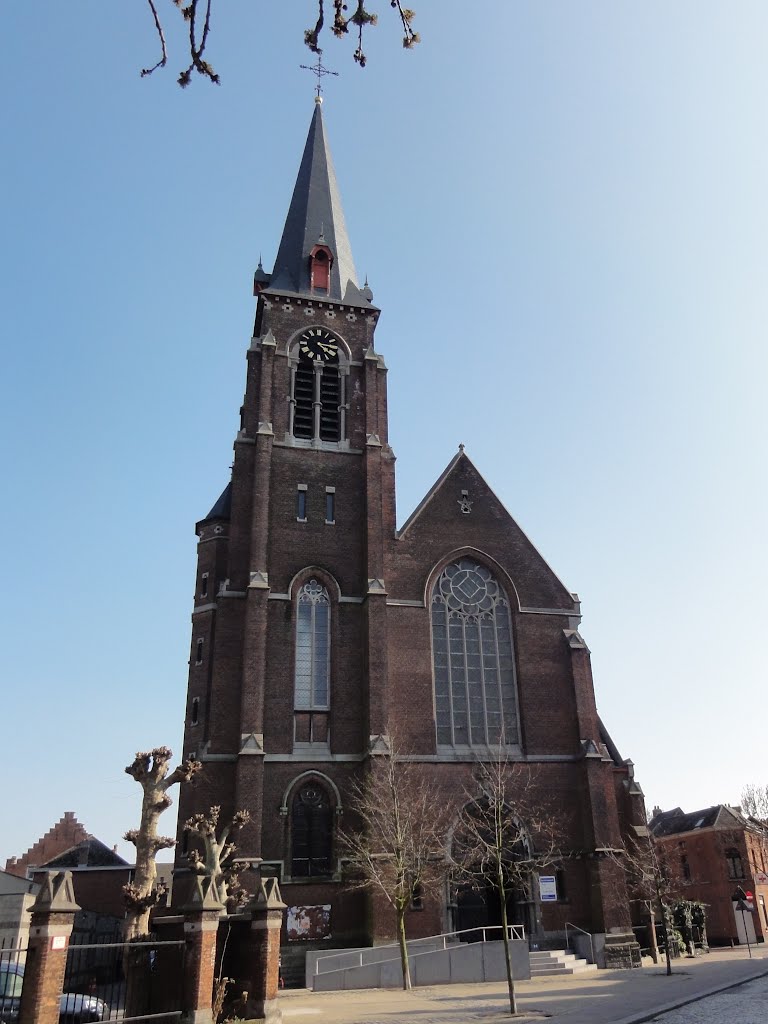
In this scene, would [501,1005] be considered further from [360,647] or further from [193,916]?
[360,647]

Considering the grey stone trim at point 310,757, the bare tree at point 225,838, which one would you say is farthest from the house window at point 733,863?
the bare tree at point 225,838

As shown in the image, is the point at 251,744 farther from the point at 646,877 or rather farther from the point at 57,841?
the point at 57,841

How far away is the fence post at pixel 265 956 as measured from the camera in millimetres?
14852

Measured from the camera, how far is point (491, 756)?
28547mm

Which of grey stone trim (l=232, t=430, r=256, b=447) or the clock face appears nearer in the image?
grey stone trim (l=232, t=430, r=256, b=447)

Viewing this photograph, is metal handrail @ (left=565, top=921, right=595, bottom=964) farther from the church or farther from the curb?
the curb

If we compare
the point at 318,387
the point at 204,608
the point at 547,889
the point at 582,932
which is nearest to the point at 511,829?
the point at 547,889

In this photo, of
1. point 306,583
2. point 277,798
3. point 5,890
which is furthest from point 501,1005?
point 5,890

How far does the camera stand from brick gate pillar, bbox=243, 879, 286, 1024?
14.9 meters

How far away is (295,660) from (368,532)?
546 cm

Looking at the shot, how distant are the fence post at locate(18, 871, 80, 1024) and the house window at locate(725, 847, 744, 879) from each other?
4922 cm

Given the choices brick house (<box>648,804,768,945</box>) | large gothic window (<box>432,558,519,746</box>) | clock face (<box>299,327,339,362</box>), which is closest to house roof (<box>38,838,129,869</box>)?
large gothic window (<box>432,558,519,746</box>)

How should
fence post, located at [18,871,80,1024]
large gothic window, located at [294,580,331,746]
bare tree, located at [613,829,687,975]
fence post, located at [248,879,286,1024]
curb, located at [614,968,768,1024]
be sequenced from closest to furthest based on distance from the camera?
fence post, located at [18,871,80,1024]
curb, located at [614,968,768,1024]
fence post, located at [248,879,286,1024]
bare tree, located at [613,829,687,975]
large gothic window, located at [294,580,331,746]

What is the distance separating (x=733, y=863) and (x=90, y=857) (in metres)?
38.2
